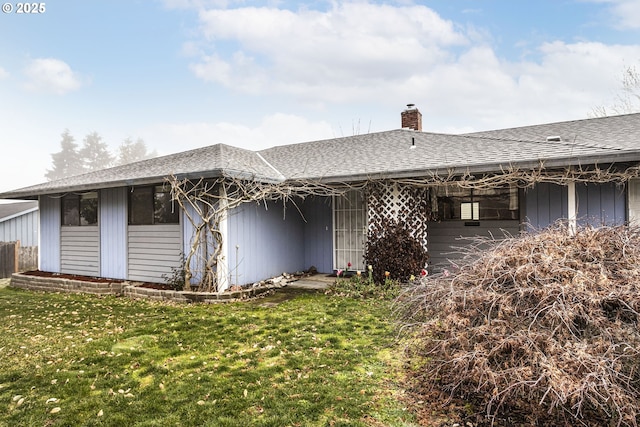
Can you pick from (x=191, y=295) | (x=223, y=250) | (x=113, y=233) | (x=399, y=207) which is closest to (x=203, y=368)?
(x=191, y=295)

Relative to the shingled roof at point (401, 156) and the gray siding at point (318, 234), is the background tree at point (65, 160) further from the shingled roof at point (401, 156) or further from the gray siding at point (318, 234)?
the gray siding at point (318, 234)

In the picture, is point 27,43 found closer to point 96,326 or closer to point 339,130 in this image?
point 96,326

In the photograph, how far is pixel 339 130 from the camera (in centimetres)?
2614

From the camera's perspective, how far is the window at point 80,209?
30.8 feet

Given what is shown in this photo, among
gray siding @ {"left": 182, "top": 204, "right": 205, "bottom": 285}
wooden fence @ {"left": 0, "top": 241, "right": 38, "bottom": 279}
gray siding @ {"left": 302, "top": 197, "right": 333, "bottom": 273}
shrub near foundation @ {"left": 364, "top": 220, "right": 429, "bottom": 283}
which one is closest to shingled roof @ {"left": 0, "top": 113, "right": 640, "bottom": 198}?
gray siding @ {"left": 182, "top": 204, "right": 205, "bottom": 285}

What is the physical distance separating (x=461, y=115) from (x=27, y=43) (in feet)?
75.2

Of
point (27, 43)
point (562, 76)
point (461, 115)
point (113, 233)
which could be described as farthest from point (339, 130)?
point (113, 233)

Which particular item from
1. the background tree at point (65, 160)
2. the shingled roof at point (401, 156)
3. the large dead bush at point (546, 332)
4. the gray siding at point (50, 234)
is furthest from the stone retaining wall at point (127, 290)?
the background tree at point (65, 160)

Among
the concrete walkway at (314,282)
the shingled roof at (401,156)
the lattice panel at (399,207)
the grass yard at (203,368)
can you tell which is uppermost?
the shingled roof at (401,156)

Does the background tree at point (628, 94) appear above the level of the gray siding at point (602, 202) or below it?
above

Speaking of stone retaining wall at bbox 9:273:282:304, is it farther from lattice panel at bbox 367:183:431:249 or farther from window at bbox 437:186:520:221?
window at bbox 437:186:520:221

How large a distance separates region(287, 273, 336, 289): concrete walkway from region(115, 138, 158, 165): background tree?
50683mm

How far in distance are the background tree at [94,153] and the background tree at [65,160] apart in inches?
35.1

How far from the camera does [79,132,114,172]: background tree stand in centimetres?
5381
